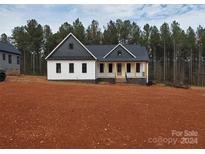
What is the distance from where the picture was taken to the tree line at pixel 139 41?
53875 mm

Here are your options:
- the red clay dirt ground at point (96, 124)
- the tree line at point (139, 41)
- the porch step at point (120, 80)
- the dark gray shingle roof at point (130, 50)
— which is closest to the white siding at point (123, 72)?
the porch step at point (120, 80)

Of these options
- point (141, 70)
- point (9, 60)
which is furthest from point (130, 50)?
point (9, 60)

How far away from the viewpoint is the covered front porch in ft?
103

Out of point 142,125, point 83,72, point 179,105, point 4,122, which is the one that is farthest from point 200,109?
point 83,72

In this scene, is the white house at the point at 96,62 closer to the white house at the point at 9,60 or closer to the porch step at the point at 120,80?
the porch step at the point at 120,80

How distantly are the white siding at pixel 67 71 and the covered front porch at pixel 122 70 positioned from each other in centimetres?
284

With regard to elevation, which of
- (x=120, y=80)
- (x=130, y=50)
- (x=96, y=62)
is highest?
(x=130, y=50)

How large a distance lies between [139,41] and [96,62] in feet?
92.0

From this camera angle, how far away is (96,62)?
30.8m

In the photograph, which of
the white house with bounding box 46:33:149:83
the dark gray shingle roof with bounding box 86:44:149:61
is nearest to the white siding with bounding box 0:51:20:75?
the white house with bounding box 46:33:149:83

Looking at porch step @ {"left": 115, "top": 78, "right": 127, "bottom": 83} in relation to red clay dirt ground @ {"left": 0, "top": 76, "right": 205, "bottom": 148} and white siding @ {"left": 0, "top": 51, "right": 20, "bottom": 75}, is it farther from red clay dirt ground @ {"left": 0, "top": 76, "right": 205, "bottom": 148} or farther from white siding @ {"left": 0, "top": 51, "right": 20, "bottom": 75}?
red clay dirt ground @ {"left": 0, "top": 76, "right": 205, "bottom": 148}

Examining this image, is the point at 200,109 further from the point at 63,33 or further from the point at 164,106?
the point at 63,33

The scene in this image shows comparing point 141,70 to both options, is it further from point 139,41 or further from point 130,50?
point 139,41

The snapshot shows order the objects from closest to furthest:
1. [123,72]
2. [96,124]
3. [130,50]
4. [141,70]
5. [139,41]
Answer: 1. [96,124]
2. [141,70]
3. [123,72]
4. [130,50]
5. [139,41]
